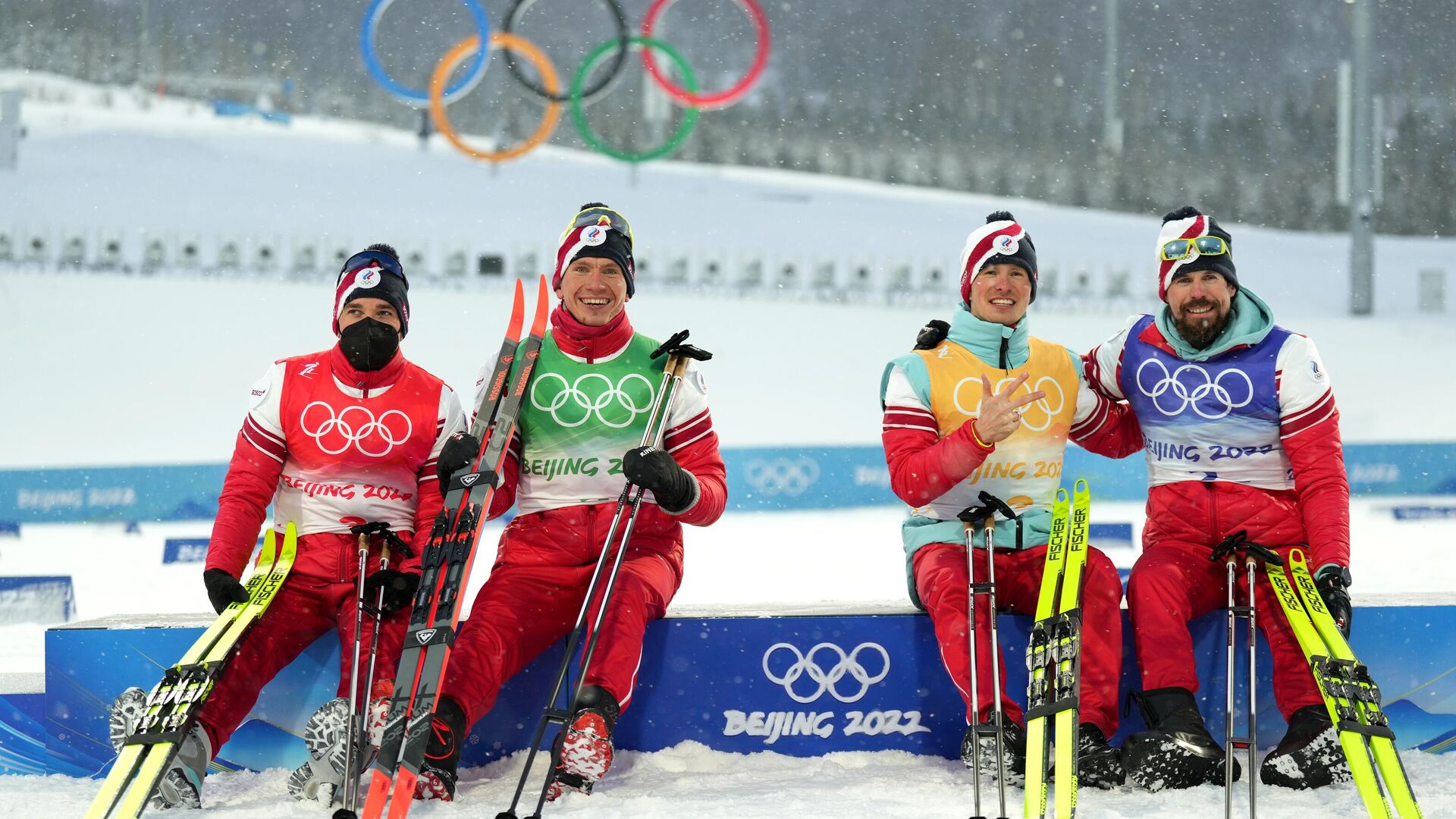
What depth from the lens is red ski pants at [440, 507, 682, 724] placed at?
279cm

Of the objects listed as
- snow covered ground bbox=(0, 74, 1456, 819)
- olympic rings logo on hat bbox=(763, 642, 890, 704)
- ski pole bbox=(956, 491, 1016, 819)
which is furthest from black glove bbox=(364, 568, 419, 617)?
snow covered ground bbox=(0, 74, 1456, 819)

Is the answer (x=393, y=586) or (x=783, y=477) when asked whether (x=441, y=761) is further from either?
(x=783, y=477)

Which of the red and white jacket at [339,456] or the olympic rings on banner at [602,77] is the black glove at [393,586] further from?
the olympic rings on banner at [602,77]

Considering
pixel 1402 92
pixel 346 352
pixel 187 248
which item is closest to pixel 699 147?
pixel 187 248

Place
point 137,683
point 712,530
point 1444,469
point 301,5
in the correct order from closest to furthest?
→ 1. point 137,683
2. point 712,530
3. point 1444,469
4. point 301,5

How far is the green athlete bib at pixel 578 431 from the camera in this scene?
10.1ft

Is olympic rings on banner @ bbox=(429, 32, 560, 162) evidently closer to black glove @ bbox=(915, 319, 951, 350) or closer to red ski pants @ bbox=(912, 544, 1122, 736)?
black glove @ bbox=(915, 319, 951, 350)

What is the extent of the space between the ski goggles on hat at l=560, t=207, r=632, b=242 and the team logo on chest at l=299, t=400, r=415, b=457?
1.97 ft

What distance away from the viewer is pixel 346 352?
304 cm

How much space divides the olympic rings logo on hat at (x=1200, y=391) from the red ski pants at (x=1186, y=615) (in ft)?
1.05

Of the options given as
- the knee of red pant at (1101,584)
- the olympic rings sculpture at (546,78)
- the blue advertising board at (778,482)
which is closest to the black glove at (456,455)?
the knee of red pant at (1101,584)

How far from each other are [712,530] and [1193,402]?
5.87 metres

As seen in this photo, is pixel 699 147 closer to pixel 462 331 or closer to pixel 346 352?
pixel 462 331

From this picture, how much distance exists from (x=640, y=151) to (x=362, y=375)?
11.7 m
